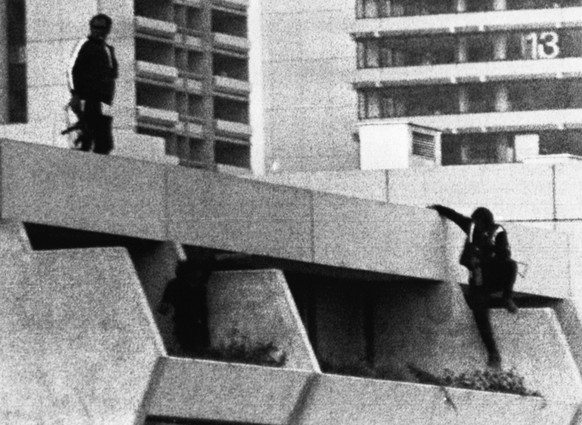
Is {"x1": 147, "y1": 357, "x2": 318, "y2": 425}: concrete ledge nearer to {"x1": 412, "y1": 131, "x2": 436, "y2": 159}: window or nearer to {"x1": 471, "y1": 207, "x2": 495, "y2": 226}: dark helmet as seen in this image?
{"x1": 471, "y1": 207, "x2": 495, "y2": 226}: dark helmet

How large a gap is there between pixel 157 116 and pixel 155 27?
453cm

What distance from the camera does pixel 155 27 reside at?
11681 cm

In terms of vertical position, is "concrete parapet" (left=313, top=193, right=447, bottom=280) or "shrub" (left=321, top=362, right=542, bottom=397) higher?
"concrete parapet" (left=313, top=193, right=447, bottom=280)

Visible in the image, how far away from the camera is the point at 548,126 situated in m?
121

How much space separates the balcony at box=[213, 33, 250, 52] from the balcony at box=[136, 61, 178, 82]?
796cm

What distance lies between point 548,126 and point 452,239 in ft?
285

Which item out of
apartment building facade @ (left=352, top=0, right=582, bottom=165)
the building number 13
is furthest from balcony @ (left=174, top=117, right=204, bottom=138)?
the building number 13

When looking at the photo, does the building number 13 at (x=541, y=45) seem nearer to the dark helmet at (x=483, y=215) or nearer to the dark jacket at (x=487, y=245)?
the dark jacket at (x=487, y=245)

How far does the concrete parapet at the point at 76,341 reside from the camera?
84.8 ft

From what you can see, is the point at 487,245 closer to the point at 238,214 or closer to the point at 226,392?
the point at 238,214

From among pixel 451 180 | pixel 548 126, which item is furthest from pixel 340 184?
pixel 548 126

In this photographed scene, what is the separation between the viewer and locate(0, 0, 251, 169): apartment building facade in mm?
106062

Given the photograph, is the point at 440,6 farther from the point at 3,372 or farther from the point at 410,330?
the point at 3,372

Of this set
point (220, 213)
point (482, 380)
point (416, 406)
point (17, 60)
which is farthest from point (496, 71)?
point (220, 213)
